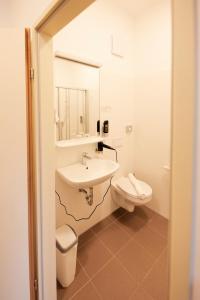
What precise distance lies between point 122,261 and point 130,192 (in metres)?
0.67

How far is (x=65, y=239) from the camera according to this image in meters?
1.36

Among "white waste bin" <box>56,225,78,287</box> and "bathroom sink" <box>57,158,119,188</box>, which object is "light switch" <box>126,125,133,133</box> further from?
"white waste bin" <box>56,225,78,287</box>

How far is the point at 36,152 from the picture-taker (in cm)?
100

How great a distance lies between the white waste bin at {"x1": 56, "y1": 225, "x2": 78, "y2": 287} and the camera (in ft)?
4.23

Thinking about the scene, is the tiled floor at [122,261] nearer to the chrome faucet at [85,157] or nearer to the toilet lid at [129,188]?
the toilet lid at [129,188]

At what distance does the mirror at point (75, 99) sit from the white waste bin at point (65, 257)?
0.88 metres

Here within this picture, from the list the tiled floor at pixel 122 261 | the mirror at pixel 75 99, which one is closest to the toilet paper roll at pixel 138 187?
the tiled floor at pixel 122 261

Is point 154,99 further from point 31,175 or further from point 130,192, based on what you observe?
point 31,175
